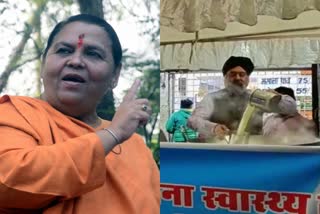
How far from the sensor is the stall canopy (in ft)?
7.23

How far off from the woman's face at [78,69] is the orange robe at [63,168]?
0.10 feet

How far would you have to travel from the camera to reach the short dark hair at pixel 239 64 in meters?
2.44

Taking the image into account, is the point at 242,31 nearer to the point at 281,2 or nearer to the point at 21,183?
the point at 281,2

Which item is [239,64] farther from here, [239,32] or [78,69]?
[78,69]

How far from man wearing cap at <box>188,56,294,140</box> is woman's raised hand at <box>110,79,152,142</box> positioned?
134cm

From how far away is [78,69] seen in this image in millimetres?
898

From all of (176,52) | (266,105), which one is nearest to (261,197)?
(266,105)

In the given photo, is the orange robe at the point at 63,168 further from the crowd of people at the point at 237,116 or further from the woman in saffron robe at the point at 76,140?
the crowd of people at the point at 237,116

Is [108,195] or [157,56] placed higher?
[157,56]

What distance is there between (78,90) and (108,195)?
0.20 meters

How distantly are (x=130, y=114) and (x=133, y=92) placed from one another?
4cm

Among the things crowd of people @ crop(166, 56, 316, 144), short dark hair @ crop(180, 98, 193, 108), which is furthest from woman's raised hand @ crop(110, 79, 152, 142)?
short dark hair @ crop(180, 98, 193, 108)

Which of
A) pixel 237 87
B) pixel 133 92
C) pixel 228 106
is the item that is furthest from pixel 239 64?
pixel 133 92

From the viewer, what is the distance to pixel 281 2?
7.09 ft
